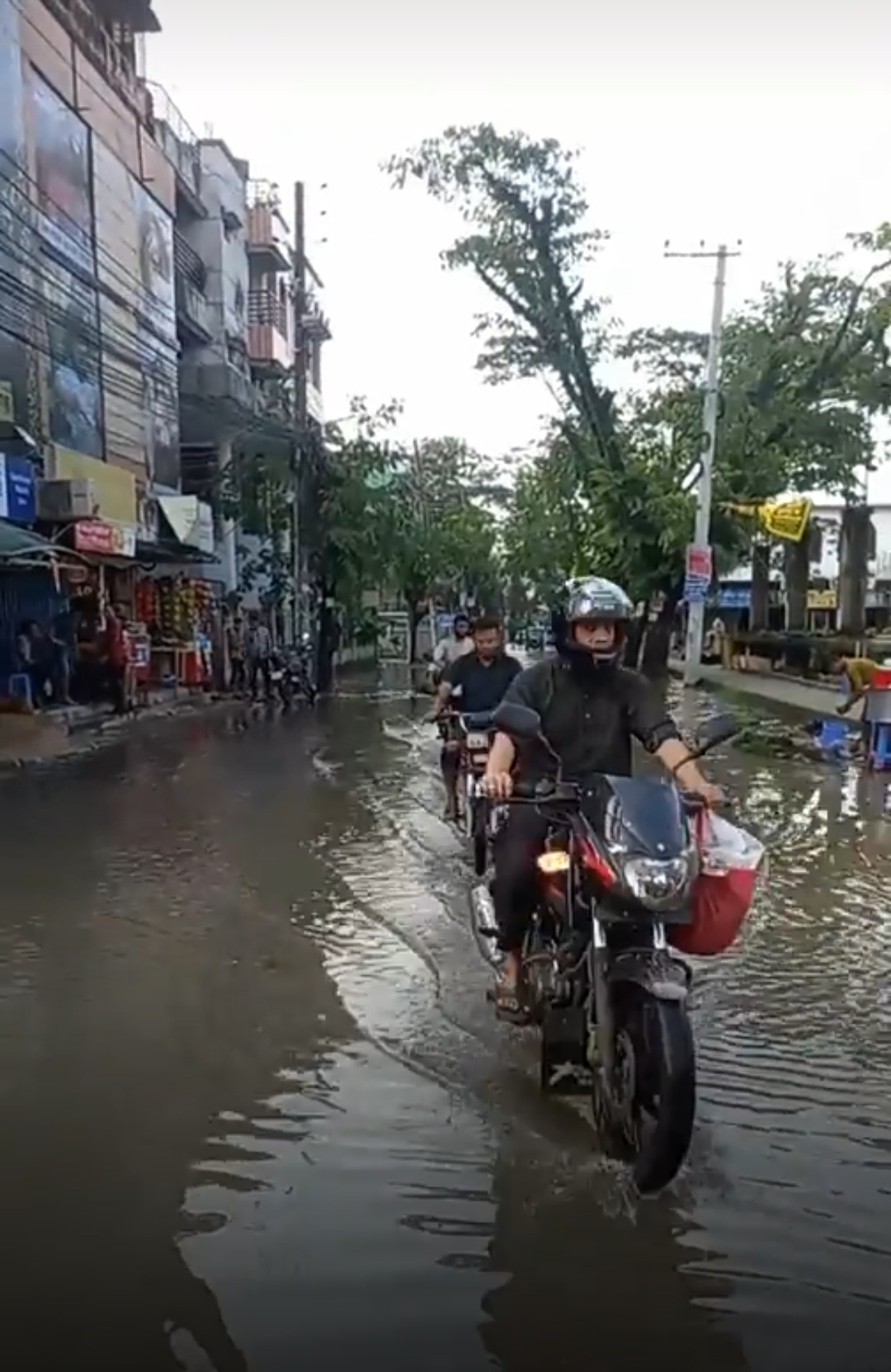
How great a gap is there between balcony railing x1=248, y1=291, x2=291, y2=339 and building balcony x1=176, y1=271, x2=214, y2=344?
6.16 metres

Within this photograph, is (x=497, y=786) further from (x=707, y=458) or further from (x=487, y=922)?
(x=707, y=458)

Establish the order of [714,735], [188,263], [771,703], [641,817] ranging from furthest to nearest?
[188,263] < [771,703] < [714,735] < [641,817]

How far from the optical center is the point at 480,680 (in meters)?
9.26

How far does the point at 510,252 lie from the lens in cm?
3138

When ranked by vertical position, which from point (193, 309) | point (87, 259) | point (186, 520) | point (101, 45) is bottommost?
point (186, 520)

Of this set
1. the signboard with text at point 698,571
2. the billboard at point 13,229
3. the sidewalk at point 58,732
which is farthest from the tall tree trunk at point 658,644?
the billboard at point 13,229

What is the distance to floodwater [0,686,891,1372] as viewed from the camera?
321 centimetres

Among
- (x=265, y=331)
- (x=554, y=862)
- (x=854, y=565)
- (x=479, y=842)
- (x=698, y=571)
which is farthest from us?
(x=265, y=331)

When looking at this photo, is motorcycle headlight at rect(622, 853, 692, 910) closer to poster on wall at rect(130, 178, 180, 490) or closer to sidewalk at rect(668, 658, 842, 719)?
sidewalk at rect(668, 658, 842, 719)

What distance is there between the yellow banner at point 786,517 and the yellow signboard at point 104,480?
14.2 metres

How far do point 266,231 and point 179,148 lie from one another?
7726 mm

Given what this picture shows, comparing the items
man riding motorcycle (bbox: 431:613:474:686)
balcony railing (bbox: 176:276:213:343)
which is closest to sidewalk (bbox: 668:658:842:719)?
man riding motorcycle (bbox: 431:613:474:686)

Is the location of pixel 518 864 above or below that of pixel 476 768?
above

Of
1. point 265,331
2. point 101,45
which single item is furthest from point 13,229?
point 265,331
